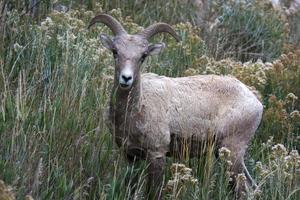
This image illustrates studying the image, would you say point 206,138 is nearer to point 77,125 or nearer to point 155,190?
point 155,190

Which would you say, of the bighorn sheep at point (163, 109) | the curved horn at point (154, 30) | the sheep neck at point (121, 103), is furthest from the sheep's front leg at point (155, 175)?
the curved horn at point (154, 30)

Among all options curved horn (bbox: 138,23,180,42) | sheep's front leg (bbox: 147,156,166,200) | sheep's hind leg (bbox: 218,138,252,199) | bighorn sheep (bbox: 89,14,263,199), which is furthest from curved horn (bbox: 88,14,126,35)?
sheep's hind leg (bbox: 218,138,252,199)

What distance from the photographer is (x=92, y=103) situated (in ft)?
24.4

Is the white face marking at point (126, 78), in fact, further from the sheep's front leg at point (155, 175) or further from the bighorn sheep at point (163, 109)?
the sheep's front leg at point (155, 175)

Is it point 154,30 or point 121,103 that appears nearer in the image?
point 121,103

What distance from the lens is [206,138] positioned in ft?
23.1

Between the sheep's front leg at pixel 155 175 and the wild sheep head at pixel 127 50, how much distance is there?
26.6 inches

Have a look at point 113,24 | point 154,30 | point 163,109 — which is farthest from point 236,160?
point 113,24

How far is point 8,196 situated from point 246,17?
8994mm

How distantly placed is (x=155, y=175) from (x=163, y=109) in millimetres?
599

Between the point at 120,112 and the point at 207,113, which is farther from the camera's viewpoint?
the point at 207,113

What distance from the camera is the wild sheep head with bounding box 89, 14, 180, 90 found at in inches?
246

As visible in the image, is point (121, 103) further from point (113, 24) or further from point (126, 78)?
point (113, 24)

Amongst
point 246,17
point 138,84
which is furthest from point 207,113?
point 246,17
